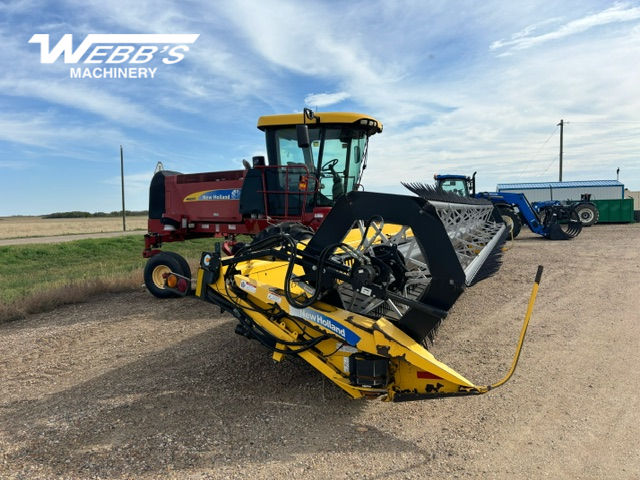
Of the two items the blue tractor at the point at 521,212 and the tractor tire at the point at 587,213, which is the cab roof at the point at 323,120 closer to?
the blue tractor at the point at 521,212

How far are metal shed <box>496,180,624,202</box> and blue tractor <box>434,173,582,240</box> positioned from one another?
41.3ft

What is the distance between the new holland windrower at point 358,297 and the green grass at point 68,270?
13.6 ft

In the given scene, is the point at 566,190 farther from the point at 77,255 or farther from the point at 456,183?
the point at 77,255

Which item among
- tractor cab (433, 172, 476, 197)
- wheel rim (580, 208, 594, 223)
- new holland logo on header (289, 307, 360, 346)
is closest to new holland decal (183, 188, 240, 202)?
new holland logo on header (289, 307, 360, 346)

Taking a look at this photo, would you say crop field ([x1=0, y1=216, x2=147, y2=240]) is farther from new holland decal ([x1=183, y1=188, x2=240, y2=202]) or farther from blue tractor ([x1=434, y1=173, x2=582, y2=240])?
blue tractor ([x1=434, y1=173, x2=582, y2=240])

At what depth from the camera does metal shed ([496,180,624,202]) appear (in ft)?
95.3

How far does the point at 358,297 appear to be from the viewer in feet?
11.6

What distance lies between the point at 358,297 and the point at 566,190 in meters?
30.5

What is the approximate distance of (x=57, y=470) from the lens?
265cm

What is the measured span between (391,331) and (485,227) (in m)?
6.56

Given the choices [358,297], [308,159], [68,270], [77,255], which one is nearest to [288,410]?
[358,297]

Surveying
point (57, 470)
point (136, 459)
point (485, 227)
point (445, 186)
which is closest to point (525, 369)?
point (136, 459)

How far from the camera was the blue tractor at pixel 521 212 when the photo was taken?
14.7 metres

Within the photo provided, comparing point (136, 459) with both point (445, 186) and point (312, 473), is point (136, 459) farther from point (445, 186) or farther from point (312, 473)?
point (445, 186)
